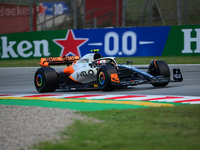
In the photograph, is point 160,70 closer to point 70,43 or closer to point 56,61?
point 56,61

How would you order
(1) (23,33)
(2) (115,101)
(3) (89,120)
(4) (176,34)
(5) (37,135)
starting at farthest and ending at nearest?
1. (1) (23,33)
2. (4) (176,34)
3. (2) (115,101)
4. (3) (89,120)
5. (5) (37,135)

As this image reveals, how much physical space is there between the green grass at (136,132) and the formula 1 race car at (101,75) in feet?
10.9

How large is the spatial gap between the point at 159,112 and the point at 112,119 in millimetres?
911

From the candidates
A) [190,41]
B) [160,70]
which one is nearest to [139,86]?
[160,70]

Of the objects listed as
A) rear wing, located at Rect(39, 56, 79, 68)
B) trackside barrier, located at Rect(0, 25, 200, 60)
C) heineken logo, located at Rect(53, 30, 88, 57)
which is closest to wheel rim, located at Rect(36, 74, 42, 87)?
rear wing, located at Rect(39, 56, 79, 68)

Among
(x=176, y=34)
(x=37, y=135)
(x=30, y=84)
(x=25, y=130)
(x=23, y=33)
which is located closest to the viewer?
(x=37, y=135)

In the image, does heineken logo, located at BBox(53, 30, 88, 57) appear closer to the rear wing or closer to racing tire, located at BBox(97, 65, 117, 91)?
the rear wing

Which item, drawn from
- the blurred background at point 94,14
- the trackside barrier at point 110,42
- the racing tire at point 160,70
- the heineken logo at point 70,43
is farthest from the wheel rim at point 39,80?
the blurred background at point 94,14

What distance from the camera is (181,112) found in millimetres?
5621

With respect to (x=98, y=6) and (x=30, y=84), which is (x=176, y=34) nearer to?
(x=98, y=6)

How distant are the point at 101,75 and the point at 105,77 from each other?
0.98 feet

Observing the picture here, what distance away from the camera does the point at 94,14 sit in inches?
890

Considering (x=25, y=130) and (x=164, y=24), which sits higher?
(x=164, y=24)

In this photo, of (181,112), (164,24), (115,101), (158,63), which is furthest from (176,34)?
(181,112)
